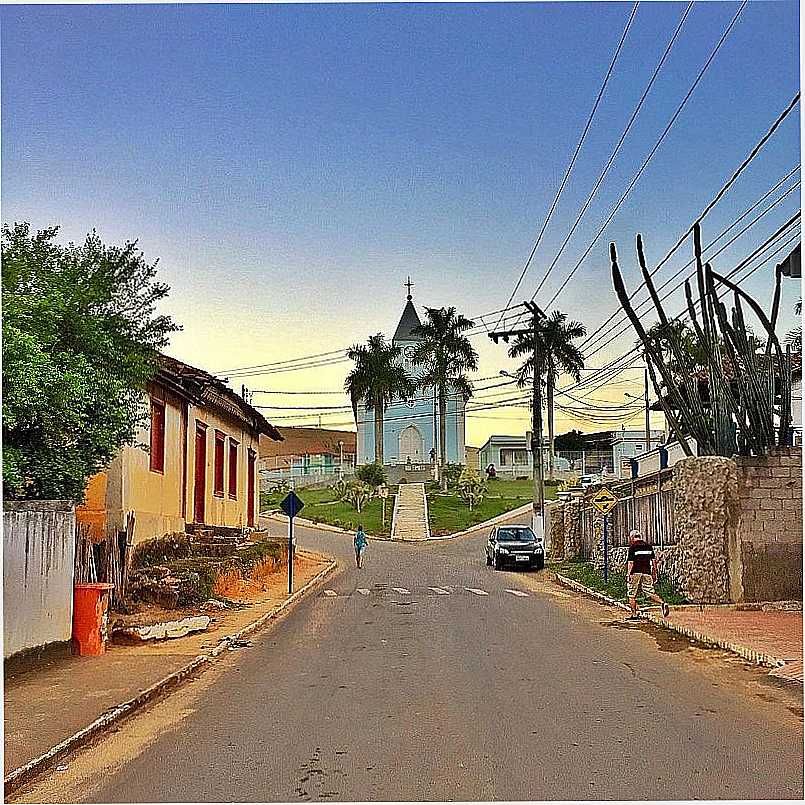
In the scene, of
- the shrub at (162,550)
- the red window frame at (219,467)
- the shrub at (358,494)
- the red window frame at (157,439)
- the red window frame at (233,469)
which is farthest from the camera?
the shrub at (358,494)

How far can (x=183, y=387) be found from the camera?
2595 centimetres

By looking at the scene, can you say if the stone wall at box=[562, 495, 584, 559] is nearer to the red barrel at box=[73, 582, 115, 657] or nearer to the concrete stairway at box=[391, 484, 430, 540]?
the concrete stairway at box=[391, 484, 430, 540]

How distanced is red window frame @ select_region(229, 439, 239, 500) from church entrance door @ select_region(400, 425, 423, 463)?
143 feet

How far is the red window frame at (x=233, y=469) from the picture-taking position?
35031 mm

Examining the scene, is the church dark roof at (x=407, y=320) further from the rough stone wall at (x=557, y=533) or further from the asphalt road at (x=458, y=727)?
the asphalt road at (x=458, y=727)

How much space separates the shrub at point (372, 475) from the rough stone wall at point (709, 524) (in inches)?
1875

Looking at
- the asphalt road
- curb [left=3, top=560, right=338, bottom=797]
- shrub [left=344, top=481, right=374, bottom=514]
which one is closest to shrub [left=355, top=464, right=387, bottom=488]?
shrub [left=344, top=481, right=374, bottom=514]

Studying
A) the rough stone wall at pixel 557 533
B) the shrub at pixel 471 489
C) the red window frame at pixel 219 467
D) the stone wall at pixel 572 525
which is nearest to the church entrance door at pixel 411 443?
the shrub at pixel 471 489

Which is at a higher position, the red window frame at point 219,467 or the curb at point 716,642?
the red window frame at point 219,467

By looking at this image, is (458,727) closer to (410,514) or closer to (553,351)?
(553,351)

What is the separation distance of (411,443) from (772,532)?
2417 inches

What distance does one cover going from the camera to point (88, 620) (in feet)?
45.0

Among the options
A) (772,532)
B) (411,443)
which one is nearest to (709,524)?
(772,532)

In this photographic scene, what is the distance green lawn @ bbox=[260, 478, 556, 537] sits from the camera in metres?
58.6
